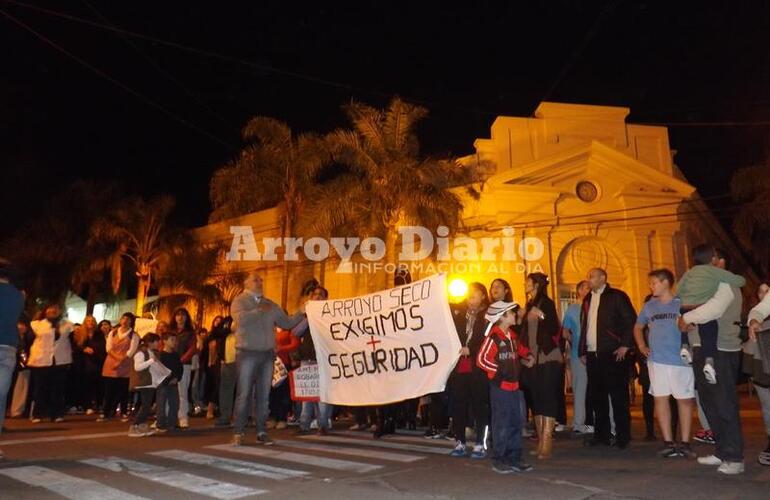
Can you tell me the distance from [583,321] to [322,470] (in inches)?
145

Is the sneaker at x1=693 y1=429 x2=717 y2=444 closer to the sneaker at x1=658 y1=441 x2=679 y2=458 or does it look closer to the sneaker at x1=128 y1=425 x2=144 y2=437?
the sneaker at x1=658 y1=441 x2=679 y2=458

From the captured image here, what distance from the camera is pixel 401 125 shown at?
21.4 metres

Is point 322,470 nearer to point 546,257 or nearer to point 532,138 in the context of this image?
point 546,257

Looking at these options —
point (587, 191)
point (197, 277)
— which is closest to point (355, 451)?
point (587, 191)

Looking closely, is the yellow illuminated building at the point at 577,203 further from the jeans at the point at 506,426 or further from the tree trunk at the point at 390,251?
the jeans at the point at 506,426

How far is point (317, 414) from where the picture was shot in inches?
374

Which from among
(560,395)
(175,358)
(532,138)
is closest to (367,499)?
(560,395)

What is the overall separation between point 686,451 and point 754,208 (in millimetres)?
20283

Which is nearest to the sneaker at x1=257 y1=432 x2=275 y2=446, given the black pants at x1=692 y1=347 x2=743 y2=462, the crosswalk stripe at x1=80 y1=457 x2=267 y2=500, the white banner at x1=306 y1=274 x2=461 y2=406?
the white banner at x1=306 y1=274 x2=461 y2=406

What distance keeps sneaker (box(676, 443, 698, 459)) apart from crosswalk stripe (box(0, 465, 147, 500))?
500cm

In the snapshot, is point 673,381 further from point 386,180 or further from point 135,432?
point 386,180

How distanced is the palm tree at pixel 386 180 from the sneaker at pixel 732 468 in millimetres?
15632

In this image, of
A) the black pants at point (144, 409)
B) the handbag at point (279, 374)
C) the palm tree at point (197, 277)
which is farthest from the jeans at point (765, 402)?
the palm tree at point (197, 277)

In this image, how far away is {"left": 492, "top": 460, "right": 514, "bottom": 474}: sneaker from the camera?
18.8 ft
